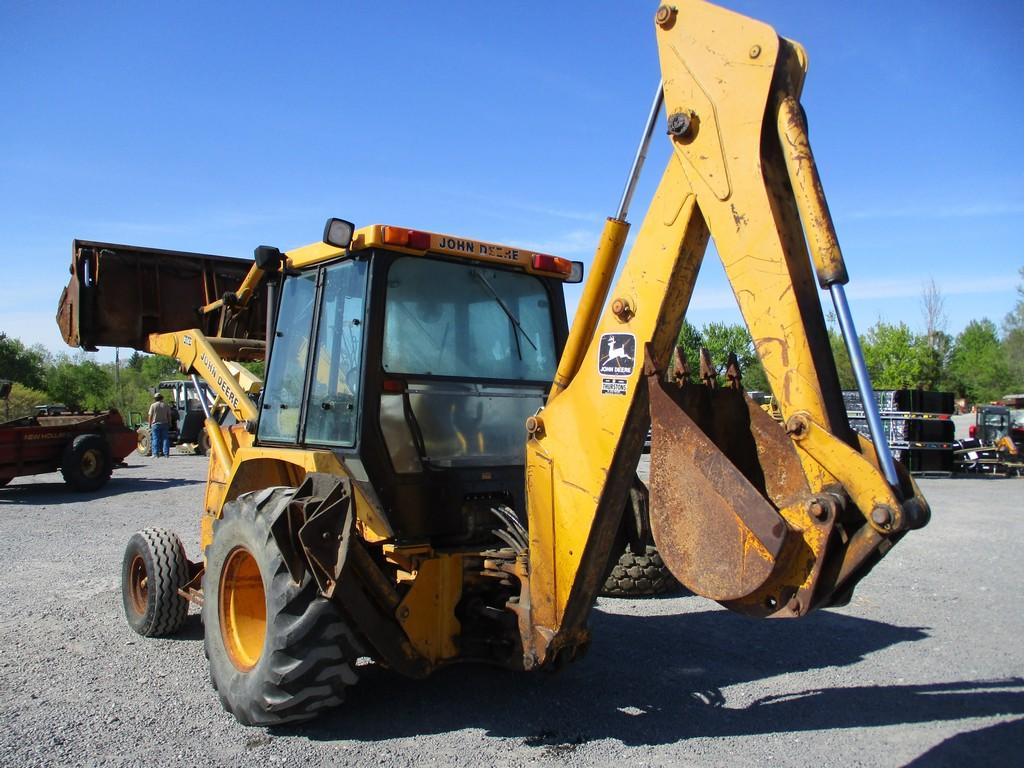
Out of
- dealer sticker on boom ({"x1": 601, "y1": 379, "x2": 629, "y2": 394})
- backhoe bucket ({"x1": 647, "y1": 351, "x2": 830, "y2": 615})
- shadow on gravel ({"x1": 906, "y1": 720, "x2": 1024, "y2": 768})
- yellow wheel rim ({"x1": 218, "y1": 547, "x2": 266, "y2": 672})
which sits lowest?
shadow on gravel ({"x1": 906, "y1": 720, "x2": 1024, "y2": 768})

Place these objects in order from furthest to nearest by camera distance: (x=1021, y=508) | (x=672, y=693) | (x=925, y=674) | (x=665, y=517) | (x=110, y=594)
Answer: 1. (x=1021, y=508)
2. (x=110, y=594)
3. (x=925, y=674)
4. (x=672, y=693)
5. (x=665, y=517)

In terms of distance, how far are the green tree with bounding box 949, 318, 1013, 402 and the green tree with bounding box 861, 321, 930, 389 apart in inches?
425

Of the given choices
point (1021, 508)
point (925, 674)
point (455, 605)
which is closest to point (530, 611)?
point (455, 605)

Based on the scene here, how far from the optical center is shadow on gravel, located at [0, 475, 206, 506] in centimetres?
1353

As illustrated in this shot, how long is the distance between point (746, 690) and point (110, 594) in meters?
5.13

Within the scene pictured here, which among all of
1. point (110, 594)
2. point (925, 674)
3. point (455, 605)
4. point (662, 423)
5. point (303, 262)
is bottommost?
point (110, 594)

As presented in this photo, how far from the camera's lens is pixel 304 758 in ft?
12.2

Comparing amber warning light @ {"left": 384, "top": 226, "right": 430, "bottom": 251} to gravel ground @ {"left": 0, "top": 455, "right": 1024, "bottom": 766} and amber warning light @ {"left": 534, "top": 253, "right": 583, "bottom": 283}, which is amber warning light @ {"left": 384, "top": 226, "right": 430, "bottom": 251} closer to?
amber warning light @ {"left": 534, "top": 253, "right": 583, "bottom": 283}

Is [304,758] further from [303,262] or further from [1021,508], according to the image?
[1021,508]

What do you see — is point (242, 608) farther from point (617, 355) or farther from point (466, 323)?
point (617, 355)

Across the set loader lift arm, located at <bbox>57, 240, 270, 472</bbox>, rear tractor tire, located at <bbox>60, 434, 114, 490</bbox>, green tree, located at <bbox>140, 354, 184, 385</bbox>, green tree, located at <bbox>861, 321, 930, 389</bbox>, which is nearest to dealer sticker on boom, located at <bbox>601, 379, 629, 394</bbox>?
loader lift arm, located at <bbox>57, 240, 270, 472</bbox>

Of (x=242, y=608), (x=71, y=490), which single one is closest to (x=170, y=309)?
(x=242, y=608)

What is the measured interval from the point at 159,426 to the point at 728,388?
2192 cm

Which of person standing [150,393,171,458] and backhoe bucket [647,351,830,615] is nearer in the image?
backhoe bucket [647,351,830,615]
